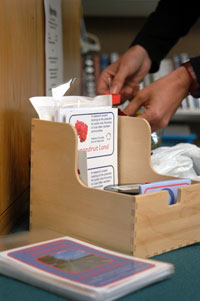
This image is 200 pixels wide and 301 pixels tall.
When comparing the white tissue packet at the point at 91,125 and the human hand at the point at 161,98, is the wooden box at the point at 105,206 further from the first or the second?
the human hand at the point at 161,98

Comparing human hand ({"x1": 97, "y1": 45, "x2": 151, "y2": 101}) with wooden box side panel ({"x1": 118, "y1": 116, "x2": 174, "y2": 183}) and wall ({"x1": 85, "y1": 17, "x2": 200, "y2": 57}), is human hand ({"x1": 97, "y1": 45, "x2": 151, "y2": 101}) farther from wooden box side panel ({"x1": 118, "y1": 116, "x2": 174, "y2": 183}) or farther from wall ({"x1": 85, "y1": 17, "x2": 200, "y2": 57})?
wall ({"x1": 85, "y1": 17, "x2": 200, "y2": 57})

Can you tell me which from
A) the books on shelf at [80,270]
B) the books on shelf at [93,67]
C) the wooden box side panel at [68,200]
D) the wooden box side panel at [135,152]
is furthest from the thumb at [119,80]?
the books on shelf at [93,67]

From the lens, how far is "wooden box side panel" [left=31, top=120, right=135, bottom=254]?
667 mm

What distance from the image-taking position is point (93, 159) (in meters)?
0.83

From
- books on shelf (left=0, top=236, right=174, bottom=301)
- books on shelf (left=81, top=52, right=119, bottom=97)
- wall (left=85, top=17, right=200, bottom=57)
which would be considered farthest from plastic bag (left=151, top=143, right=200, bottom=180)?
wall (left=85, top=17, right=200, bottom=57)

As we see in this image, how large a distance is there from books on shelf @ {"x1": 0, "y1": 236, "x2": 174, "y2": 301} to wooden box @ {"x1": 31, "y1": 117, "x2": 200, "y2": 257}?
5cm

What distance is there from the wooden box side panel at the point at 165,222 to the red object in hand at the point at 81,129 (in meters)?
0.19

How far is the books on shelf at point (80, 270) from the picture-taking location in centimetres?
52

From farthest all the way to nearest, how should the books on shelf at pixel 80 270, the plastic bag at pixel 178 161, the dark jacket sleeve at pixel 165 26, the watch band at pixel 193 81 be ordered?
1. the dark jacket sleeve at pixel 165 26
2. the watch band at pixel 193 81
3. the plastic bag at pixel 178 161
4. the books on shelf at pixel 80 270

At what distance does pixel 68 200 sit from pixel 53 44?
0.75 metres

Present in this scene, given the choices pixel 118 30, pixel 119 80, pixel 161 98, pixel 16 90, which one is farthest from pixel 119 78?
pixel 118 30

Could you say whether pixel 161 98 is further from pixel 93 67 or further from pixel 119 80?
pixel 93 67

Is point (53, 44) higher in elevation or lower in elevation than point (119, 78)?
higher

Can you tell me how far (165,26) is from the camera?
156cm
